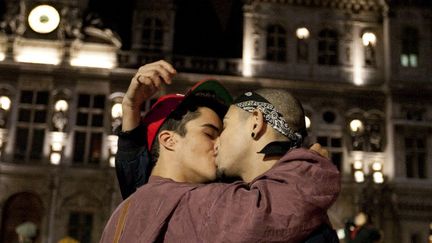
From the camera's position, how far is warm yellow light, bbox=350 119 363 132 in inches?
810

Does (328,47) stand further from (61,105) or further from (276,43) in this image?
(61,105)

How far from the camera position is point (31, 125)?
19.4 meters

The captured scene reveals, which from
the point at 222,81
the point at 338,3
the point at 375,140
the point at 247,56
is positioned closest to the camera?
the point at 222,81

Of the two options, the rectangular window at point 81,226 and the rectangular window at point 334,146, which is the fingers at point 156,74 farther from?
the rectangular window at point 334,146

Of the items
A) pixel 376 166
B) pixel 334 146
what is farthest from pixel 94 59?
pixel 376 166

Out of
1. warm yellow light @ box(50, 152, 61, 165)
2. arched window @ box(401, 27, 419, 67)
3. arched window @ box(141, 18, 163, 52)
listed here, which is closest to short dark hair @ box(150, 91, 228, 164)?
warm yellow light @ box(50, 152, 61, 165)

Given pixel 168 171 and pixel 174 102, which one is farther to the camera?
pixel 174 102

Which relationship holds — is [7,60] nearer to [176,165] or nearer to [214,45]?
[214,45]

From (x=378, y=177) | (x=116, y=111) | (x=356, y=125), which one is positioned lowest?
(x=378, y=177)

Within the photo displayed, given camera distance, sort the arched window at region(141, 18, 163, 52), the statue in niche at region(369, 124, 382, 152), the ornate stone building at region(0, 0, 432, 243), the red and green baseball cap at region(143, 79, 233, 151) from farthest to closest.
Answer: the arched window at region(141, 18, 163, 52)
the statue in niche at region(369, 124, 382, 152)
the ornate stone building at region(0, 0, 432, 243)
the red and green baseball cap at region(143, 79, 233, 151)

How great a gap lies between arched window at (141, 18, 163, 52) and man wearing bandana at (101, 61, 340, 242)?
62.3 ft

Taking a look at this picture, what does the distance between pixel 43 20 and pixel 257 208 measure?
20089mm

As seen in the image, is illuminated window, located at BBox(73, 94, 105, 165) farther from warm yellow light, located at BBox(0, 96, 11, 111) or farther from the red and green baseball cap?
the red and green baseball cap

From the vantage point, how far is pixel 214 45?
22234 mm
